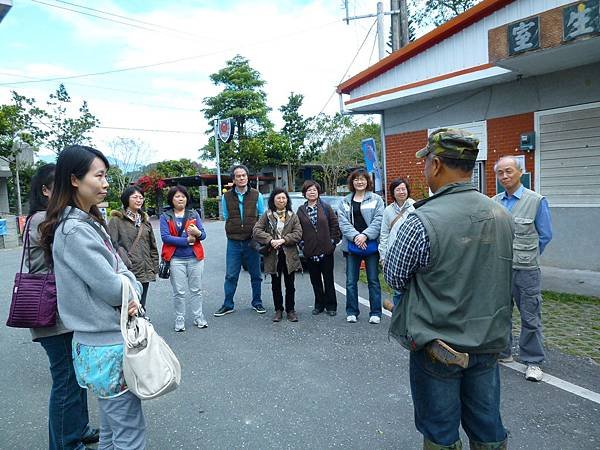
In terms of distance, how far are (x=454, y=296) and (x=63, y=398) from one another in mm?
2388

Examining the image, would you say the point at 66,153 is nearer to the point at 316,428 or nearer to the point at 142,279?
the point at 316,428

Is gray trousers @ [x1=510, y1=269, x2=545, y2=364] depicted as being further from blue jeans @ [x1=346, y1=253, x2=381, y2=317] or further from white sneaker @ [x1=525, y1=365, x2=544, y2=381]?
blue jeans @ [x1=346, y1=253, x2=381, y2=317]

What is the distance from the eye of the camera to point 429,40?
8969mm

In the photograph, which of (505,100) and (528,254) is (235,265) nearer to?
(528,254)

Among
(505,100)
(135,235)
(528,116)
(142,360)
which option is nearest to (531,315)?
(142,360)

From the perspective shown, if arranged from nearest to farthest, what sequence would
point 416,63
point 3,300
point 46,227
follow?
1. point 46,227
2. point 3,300
3. point 416,63

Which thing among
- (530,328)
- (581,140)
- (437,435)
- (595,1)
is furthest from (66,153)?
(581,140)

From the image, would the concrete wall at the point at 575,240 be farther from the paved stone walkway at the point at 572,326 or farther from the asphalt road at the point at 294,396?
the asphalt road at the point at 294,396

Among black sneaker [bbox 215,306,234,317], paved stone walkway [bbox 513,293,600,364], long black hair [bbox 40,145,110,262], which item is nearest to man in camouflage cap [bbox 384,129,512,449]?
long black hair [bbox 40,145,110,262]

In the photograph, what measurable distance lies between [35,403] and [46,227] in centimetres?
240

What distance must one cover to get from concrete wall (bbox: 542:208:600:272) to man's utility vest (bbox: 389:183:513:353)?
22.5 feet

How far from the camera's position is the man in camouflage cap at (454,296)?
1.99 meters

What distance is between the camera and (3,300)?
7523 millimetres

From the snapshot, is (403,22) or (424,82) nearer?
(424,82)
